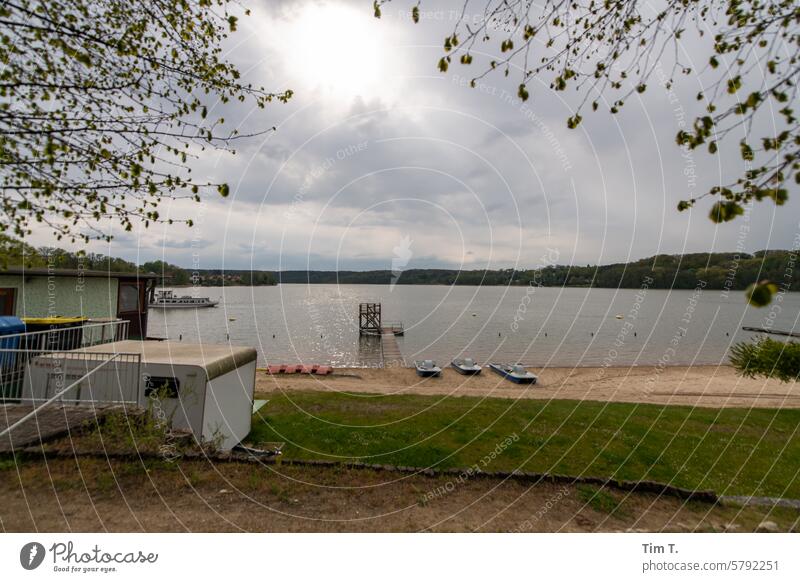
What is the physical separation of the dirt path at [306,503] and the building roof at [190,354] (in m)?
2.61

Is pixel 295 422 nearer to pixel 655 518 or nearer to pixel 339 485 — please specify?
pixel 339 485

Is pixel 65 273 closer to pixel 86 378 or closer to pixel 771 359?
pixel 86 378

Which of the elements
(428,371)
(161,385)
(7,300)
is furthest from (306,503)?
(428,371)

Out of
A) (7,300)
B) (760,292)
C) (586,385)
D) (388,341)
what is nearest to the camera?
(760,292)

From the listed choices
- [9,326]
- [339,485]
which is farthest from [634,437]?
[9,326]

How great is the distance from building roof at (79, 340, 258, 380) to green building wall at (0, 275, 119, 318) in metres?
11.3

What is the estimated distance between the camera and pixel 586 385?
1125 inches

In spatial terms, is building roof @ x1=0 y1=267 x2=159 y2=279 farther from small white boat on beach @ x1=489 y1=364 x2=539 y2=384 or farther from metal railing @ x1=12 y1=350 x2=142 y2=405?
small white boat on beach @ x1=489 y1=364 x2=539 y2=384

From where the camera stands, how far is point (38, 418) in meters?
7.06

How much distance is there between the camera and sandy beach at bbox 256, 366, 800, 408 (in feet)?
75.8

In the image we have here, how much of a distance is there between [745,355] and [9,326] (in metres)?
27.5

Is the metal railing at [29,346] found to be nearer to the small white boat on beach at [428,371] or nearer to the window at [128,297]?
the window at [128,297]

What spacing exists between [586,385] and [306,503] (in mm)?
28303

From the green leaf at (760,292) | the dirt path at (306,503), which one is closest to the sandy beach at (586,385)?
the dirt path at (306,503)
